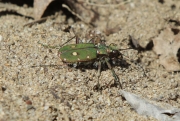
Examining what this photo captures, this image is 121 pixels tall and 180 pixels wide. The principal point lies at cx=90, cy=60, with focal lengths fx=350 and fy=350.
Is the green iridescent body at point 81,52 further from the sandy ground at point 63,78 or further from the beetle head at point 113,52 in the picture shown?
the sandy ground at point 63,78

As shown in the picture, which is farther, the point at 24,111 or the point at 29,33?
the point at 29,33

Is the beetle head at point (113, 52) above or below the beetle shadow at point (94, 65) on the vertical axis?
above

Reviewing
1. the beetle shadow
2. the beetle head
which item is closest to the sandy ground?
the beetle shadow

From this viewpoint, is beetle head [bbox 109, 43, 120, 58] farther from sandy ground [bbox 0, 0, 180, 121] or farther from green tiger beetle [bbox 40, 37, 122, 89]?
sandy ground [bbox 0, 0, 180, 121]

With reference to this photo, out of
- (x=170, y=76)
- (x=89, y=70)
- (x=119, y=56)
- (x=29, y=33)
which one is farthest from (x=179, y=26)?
(x=29, y=33)

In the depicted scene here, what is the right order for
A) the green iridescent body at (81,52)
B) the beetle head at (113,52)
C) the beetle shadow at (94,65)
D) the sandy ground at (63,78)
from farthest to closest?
the beetle head at (113,52)
the beetle shadow at (94,65)
the green iridescent body at (81,52)
the sandy ground at (63,78)

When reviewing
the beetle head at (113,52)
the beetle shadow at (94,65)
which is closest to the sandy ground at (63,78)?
the beetle shadow at (94,65)

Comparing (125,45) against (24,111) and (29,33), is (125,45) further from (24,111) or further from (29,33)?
(24,111)
